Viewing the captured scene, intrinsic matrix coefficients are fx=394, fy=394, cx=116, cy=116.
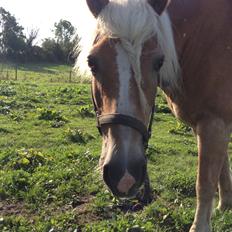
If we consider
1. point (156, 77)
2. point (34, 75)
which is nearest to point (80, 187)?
point (156, 77)

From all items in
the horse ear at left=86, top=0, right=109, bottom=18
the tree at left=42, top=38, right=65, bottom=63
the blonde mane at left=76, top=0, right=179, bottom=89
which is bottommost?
the blonde mane at left=76, top=0, right=179, bottom=89

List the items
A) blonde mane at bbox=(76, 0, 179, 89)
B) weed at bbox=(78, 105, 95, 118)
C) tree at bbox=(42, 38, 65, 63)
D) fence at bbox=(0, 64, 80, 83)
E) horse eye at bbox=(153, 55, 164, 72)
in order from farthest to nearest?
1. tree at bbox=(42, 38, 65, 63)
2. fence at bbox=(0, 64, 80, 83)
3. weed at bbox=(78, 105, 95, 118)
4. horse eye at bbox=(153, 55, 164, 72)
5. blonde mane at bbox=(76, 0, 179, 89)

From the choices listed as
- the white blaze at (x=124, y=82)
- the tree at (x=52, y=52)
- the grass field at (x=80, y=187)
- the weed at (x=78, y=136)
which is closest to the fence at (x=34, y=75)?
the weed at (x=78, y=136)

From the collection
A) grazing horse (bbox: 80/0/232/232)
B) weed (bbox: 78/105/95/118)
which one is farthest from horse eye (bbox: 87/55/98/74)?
weed (bbox: 78/105/95/118)

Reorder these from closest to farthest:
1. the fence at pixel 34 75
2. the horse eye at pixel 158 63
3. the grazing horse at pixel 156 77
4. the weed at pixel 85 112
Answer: the grazing horse at pixel 156 77
the horse eye at pixel 158 63
the weed at pixel 85 112
the fence at pixel 34 75

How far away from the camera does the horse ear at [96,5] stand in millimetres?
2834

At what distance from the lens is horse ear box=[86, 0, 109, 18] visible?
283 centimetres

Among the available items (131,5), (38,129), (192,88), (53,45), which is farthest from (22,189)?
(53,45)

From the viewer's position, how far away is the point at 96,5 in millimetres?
2850

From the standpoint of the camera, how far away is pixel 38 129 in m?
8.19

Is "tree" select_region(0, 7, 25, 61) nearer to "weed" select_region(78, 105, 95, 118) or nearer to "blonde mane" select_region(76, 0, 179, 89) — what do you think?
"weed" select_region(78, 105, 95, 118)

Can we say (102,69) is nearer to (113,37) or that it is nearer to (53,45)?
(113,37)

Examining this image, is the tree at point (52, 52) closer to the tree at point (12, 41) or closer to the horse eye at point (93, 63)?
the tree at point (12, 41)

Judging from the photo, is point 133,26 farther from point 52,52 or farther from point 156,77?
point 52,52
